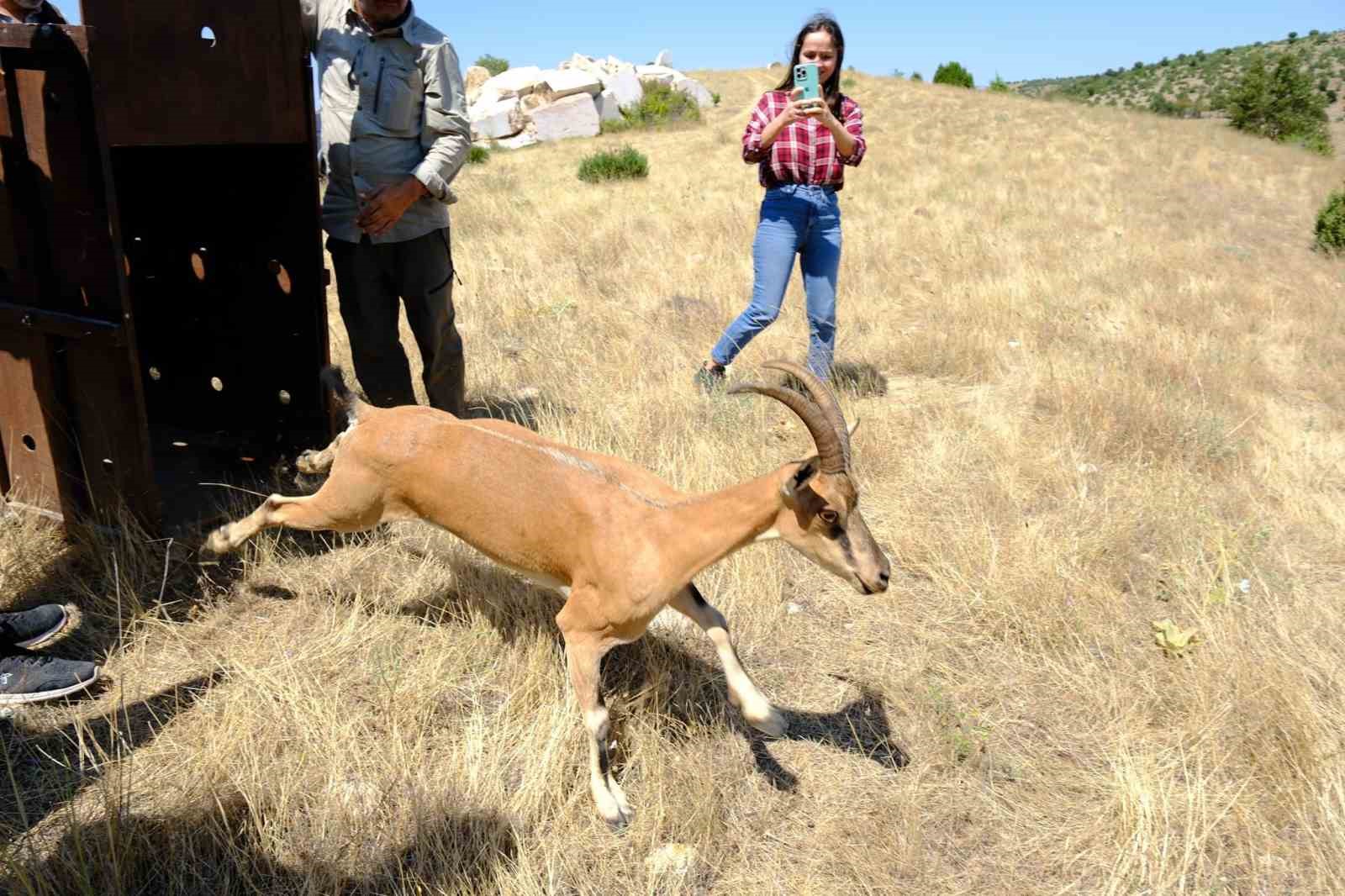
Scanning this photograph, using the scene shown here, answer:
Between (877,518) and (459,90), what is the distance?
10.5 ft

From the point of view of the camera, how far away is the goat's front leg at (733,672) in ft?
10.1

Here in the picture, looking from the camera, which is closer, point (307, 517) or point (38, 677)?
point (38, 677)

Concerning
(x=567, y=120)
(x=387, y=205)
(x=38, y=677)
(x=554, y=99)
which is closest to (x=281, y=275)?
(x=387, y=205)

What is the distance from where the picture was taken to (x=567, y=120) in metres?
30.5

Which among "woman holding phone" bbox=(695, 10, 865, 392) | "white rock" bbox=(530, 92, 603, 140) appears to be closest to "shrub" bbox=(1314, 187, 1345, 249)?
"woman holding phone" bbox=(695, 10, 865, 392)

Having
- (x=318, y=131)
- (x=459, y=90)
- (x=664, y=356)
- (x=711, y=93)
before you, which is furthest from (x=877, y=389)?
(x=711, y=93)

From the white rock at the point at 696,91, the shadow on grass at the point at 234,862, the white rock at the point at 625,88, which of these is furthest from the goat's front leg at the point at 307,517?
the white rock at the point at 696,91

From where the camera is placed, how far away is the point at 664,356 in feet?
Answer: 22.6

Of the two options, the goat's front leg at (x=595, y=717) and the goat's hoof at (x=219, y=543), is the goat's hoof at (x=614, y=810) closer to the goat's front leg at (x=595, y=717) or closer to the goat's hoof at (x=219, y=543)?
the goat's front leg at (x=595, y=717)

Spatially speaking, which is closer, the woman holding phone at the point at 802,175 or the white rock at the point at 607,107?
the woman holding phone at the point at 802,175

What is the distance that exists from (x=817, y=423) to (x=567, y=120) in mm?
30427

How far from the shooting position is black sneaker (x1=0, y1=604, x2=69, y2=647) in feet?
10.8

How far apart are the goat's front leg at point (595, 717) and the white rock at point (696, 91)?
34.8 m

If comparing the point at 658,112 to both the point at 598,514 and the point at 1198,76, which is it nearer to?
the point at 598,514
